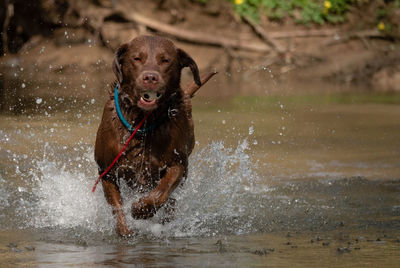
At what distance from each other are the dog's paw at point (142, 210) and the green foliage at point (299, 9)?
1281cm

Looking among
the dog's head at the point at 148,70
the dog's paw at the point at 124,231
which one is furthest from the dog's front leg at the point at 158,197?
the dog's head at the point at 148,70

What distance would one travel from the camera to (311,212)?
5668 millimetres

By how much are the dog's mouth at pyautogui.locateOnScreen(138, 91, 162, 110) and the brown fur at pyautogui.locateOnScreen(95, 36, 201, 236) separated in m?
0.03

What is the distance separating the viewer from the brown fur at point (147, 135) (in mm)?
4871

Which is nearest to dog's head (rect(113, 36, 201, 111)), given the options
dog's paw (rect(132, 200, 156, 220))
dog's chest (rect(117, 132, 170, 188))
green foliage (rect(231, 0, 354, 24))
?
dog's chest (rect(117, 132, 170, 188))

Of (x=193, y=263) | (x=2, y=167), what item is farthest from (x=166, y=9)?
(x=193, y=263)

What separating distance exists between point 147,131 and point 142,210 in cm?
53

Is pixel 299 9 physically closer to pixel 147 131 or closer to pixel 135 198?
pixel 135 198

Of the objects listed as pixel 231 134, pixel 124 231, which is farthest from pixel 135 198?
pixel 231 134

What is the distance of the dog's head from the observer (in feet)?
15.6

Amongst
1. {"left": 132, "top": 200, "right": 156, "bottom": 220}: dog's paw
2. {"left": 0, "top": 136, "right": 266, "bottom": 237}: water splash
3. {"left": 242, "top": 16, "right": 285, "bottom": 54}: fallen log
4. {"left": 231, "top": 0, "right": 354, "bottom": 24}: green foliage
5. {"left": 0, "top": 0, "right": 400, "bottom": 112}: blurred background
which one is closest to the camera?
{"left": 132, "top": 200, "right": 156, "bottom": 220}: dog's paw

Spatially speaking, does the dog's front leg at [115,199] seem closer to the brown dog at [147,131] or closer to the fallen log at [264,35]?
the brown dog at [147,131]

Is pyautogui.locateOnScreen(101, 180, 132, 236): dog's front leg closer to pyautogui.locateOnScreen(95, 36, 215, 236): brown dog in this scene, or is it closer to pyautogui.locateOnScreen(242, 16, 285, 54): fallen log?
pyautogui.locateOnScreen(95, 36, 215, 236): brown dog

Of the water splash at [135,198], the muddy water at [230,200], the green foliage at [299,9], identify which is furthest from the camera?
the green foliage at [299,9]
